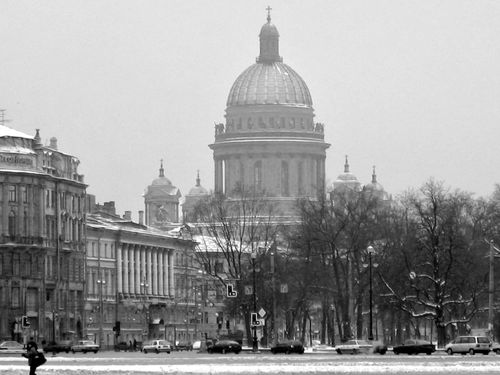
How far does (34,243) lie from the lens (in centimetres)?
18138

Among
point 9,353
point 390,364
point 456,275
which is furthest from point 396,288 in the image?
point 390,364

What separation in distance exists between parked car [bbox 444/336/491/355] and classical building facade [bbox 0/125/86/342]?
2454 inches

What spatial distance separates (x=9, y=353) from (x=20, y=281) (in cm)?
4988

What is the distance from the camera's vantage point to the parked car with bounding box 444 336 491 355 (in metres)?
115

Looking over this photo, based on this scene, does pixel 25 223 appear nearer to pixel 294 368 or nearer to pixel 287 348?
pixel 287 348

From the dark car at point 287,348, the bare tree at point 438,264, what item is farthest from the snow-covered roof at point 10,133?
the dark car at point 287,348

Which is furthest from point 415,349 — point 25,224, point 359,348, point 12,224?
point 25,224

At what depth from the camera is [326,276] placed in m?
159

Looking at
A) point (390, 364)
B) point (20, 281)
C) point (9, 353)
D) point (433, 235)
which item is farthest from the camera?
point (20, 281)

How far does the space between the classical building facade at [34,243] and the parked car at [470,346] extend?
2454 inches

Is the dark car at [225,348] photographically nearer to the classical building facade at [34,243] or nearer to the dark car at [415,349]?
the dark car at [415,349]

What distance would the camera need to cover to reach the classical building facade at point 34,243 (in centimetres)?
17953

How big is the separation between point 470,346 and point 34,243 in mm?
71636

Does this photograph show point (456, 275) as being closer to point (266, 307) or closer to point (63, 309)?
point (266, 307)
